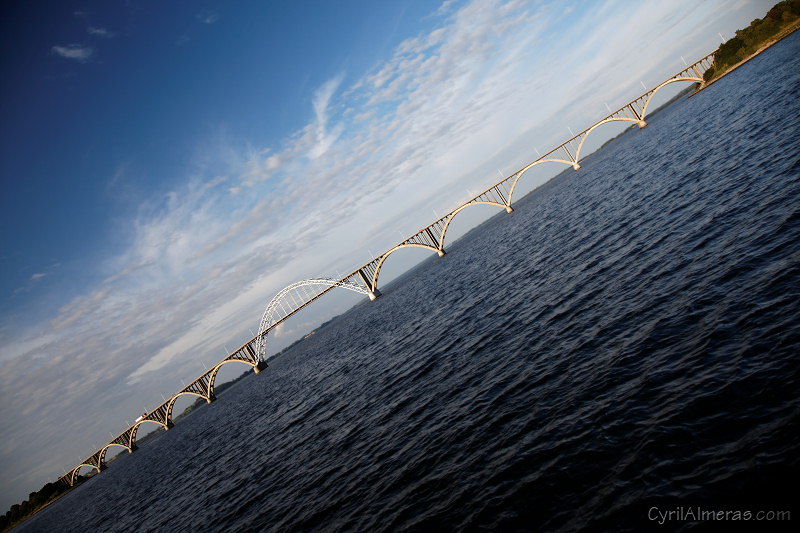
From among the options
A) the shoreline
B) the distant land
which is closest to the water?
the shoreline

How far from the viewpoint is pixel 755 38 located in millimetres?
104250

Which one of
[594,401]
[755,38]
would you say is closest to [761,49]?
[755,38]

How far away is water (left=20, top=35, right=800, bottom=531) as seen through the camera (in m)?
7.97

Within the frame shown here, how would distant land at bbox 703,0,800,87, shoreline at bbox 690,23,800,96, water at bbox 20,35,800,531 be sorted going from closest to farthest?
water at bbox 20,35,800,531
shoreline at bbox 690,23,800,96
distant land at bbox 703,0,800,87

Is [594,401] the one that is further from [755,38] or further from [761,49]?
[755,38]

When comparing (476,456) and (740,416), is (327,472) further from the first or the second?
(740,416)

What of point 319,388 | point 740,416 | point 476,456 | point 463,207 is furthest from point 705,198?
point 463,207

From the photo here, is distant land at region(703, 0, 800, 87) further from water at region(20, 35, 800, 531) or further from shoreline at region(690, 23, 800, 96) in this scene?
water at region(20, 35, 800, 531)

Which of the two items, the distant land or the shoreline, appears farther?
the distant land

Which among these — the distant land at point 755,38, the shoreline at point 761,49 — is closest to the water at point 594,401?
the shoreline at point 761,49

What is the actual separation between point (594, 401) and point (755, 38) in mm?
148846

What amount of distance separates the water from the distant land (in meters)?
98.7

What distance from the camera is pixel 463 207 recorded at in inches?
4769

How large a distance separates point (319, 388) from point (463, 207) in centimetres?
9087
